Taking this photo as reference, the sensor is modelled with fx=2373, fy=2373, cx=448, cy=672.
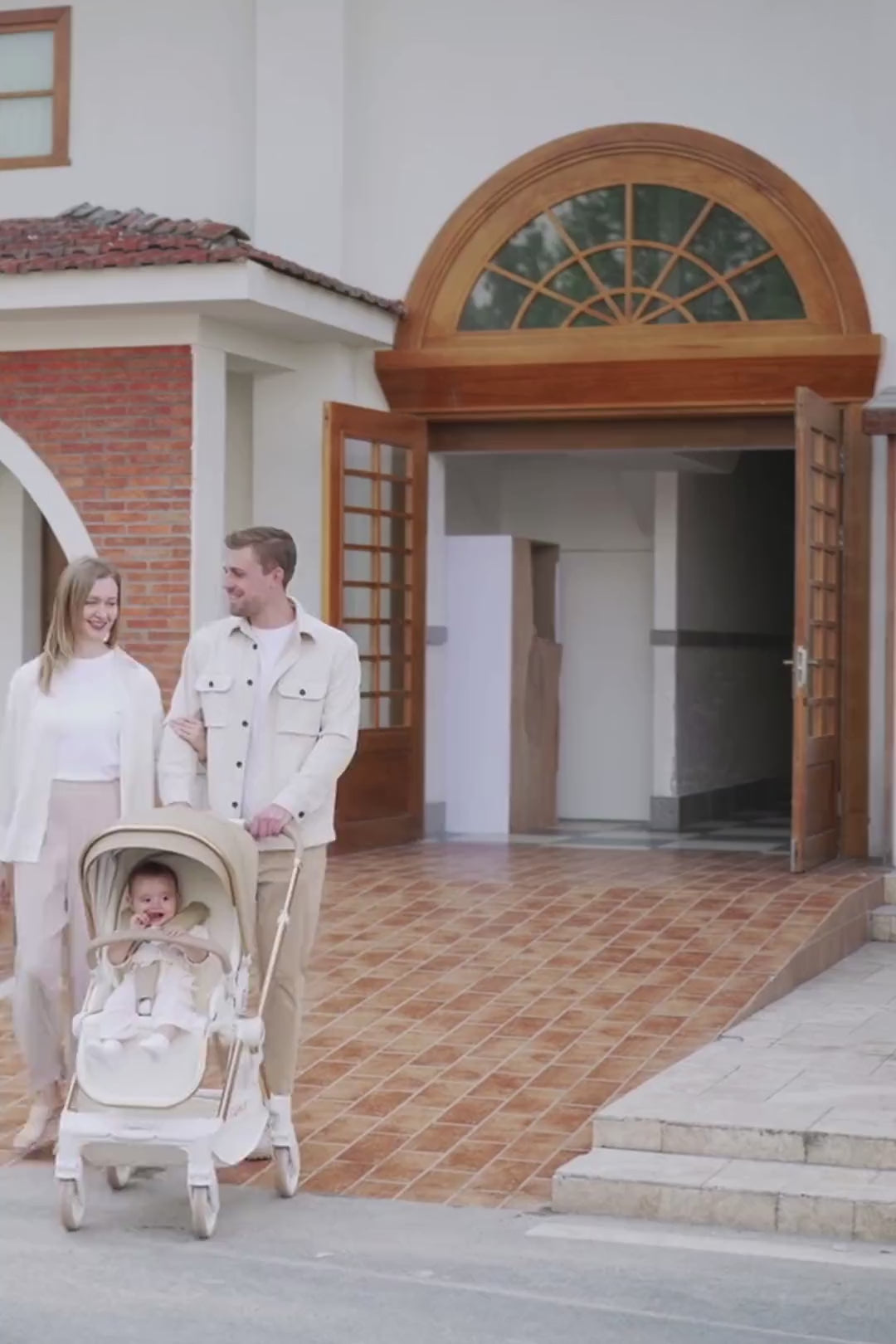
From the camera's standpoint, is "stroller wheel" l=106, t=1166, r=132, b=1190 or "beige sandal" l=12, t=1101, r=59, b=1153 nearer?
"stroller wheel" l=106, t=1166, r=132, b=1190

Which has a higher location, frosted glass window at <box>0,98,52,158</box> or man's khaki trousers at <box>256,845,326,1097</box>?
frosted glass window at <box>0,98,52,158</box>

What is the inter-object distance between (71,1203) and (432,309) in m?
8.08

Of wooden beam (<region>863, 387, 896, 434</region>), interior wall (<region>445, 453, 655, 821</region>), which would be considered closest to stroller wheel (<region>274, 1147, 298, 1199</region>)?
wooden beam (<region>863, 387, 896, 434</region>)

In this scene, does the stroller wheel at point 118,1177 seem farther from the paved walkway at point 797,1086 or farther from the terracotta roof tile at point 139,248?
the terracotta roof tile at point 139,248

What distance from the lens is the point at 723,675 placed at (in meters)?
17.2

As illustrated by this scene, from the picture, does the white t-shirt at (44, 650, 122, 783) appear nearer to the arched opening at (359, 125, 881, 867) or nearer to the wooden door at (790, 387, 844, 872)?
the wooden door at (790, 387, 844, 872)

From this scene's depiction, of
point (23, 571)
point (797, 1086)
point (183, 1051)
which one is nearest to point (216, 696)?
point (183, 1051)

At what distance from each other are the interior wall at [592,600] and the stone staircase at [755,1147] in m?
7.88

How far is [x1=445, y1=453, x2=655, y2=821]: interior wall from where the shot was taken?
637 inches

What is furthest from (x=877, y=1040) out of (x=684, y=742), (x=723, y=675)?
(x=723, y=675)

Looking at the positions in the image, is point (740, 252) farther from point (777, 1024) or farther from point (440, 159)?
point (777, 1024)

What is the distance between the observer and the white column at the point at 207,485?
39.8ft

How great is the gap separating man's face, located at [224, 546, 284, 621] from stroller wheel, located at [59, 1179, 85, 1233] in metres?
1.73

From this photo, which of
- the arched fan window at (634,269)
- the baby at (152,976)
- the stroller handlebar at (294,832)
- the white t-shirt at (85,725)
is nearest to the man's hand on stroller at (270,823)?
the stroller handlebar at (294,832)
